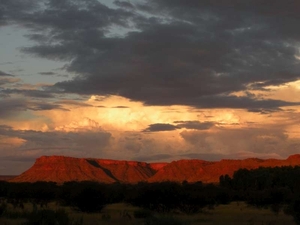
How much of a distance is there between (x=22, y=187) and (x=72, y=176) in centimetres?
11795

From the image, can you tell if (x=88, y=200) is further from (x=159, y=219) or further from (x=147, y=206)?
(x=159, y=219)

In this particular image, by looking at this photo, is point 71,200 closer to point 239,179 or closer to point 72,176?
point 239,179

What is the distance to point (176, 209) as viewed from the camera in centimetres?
5731

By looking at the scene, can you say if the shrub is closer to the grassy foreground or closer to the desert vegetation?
the desert vegetation

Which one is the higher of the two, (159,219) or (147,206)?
(159,219)

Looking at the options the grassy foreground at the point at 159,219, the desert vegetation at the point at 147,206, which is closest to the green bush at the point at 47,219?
the desert vegetation at the point at 147,206

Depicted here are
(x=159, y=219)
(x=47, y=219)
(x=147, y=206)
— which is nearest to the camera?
(x=159, y=219)

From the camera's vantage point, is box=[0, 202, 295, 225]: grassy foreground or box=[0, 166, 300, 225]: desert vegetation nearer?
box=[0, 202, 295, 225]: grassy foreground

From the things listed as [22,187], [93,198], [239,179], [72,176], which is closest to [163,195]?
[93,198]

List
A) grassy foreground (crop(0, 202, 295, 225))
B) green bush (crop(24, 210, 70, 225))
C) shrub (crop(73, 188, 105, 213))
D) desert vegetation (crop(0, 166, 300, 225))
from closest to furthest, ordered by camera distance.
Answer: green bush (crop(24, 210, 70, 225)), grassy foreground (crop(0, 202, 295, 225)), desert vegetation (crop(0, 166, 300, 225)), shrub (crop(73, 188, 105, 213))

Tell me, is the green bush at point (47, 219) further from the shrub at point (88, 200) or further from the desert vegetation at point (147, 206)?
the shrub at point (88, 200)

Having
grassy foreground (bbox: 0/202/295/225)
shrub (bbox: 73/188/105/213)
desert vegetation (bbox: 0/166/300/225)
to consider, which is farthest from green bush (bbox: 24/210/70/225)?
shrub (bbox: 73/188/105/213)

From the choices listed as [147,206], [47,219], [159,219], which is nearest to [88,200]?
[147,206]

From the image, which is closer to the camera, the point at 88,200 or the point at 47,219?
the point at 47,219
